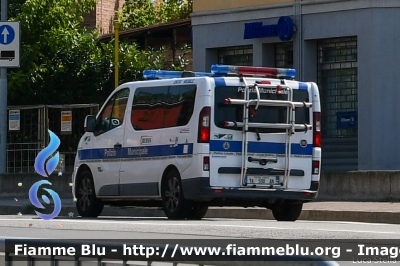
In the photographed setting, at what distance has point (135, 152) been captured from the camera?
16328 mm

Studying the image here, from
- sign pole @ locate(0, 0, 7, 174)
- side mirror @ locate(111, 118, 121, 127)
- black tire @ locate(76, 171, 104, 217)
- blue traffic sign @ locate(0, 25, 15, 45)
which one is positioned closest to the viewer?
side mirror @ locate(111, 118, 121, 127)

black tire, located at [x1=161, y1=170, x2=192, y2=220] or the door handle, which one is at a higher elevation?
the door handle

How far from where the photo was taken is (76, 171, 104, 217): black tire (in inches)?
671

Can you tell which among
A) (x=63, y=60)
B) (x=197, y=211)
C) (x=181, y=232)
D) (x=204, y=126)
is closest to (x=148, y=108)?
(x=204, y=126)

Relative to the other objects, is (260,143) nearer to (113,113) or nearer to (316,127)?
(316,127)

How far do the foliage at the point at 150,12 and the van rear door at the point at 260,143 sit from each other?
3124cm

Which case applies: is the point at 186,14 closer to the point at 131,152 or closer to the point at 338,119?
the point at 338,119

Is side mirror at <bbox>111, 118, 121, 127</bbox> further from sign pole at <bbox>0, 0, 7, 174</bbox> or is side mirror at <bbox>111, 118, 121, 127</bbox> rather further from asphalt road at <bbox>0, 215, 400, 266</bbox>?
sign pole at <bbox>0, 0, 7, 174</bbox>

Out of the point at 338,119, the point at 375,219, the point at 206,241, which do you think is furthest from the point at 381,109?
the point at 206,241

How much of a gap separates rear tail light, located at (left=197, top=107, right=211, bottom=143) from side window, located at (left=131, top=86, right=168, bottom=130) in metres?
0.99

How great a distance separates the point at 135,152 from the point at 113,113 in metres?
0.93

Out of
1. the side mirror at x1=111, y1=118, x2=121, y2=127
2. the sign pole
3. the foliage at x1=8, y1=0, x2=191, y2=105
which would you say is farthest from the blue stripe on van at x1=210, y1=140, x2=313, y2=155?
the foliage at x1=8, y1=0, x2=191, y2=105

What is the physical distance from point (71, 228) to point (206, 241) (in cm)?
340

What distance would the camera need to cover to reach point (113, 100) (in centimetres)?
1698
